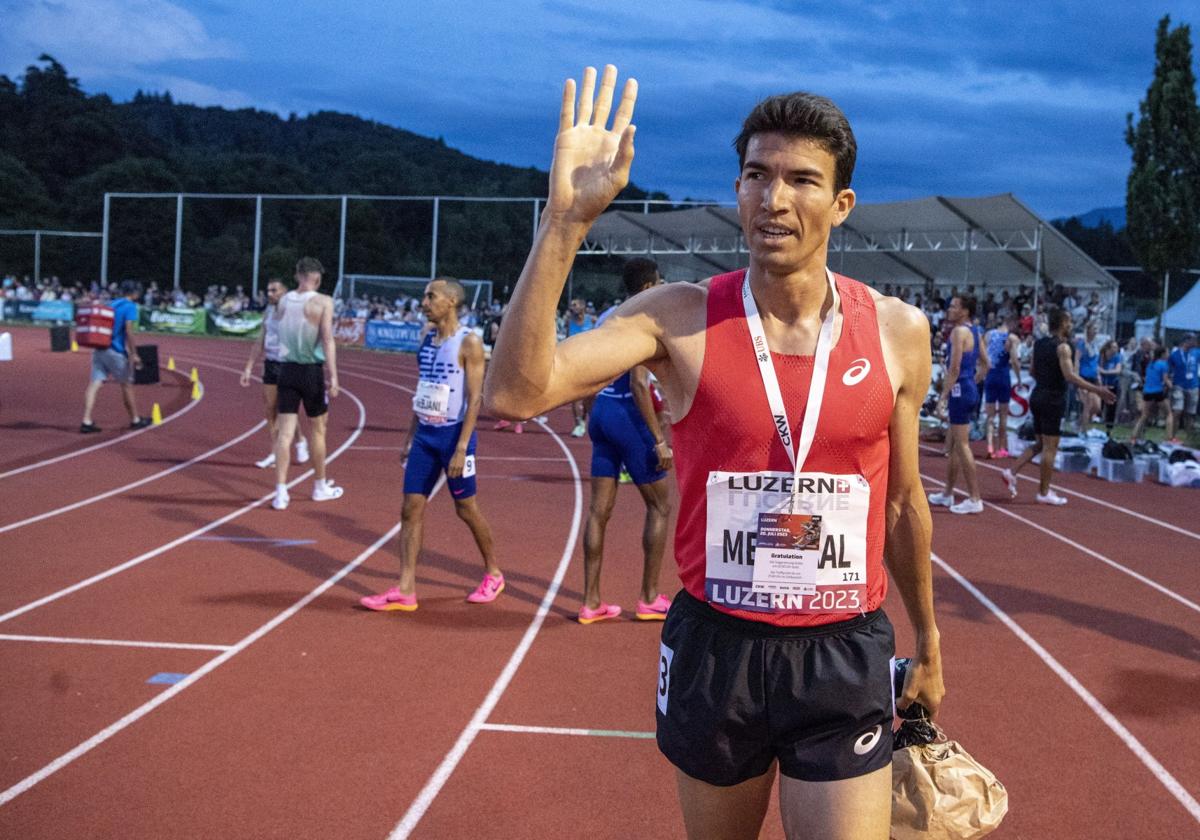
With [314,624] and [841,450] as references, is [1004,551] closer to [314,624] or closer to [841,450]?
[314,624]

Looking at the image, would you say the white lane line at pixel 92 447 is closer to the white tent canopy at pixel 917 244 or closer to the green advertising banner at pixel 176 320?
the white tent canopy at pixel 917 244

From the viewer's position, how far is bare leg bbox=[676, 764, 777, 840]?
2477 mm

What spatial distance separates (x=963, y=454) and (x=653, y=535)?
522 centimetres

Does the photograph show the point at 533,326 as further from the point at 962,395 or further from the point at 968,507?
the point at 968,507

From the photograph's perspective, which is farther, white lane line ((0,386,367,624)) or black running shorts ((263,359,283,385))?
black running shorts ((263,359,283,385))

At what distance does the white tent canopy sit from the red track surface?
1512 centimetres

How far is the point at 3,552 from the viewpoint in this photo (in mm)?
8398

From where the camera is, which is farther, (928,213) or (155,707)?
(928,213)

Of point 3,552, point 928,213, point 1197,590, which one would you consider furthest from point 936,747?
point 928,213

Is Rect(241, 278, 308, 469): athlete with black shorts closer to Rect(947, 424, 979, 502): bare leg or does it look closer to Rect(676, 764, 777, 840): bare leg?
Rect(947, 424, 979, 502): bare leg

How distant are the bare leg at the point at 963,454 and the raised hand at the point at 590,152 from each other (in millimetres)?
9469

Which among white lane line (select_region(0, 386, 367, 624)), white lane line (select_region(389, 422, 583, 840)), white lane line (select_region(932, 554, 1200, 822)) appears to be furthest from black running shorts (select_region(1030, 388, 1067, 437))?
white lane line (select_region(0, 386, 367, 624))

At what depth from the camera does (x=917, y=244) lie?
29.6 m

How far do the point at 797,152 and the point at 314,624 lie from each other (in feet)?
17.1
